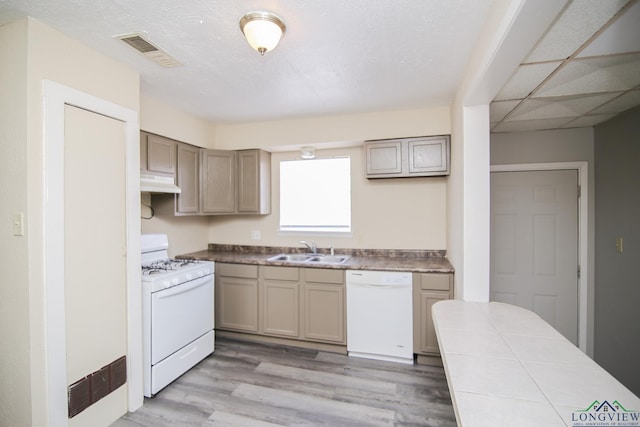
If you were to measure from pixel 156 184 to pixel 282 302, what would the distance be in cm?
165

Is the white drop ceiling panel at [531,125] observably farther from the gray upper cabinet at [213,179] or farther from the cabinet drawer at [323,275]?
the gray upper cabinet at [213,179]

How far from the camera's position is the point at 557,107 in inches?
89.6

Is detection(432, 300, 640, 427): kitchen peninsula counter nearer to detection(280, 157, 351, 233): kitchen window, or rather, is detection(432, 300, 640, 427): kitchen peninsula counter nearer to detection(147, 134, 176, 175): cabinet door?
detection(280, 157, 351, 233): kitchen window

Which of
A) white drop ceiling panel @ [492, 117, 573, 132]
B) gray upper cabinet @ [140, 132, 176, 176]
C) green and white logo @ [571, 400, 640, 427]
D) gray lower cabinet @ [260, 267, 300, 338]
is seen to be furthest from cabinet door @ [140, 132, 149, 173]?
white drop ceiling panel @ [492, 117, 573, 132]

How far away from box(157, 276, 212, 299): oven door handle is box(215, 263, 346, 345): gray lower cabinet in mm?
413

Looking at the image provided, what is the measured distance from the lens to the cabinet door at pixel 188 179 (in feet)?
9.78

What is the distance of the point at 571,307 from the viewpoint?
2.90 meters

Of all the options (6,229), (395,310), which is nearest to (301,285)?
(395,310)

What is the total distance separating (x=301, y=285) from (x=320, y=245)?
2.29ft

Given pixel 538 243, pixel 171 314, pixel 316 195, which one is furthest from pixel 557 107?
pixel 171 314

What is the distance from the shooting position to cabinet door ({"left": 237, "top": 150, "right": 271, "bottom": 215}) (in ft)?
11.3

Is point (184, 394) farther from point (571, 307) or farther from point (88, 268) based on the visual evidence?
point (571, 307)

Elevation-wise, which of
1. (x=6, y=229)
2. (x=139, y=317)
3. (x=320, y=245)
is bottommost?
(x=139, y=317)

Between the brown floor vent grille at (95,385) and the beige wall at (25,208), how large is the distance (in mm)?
143
